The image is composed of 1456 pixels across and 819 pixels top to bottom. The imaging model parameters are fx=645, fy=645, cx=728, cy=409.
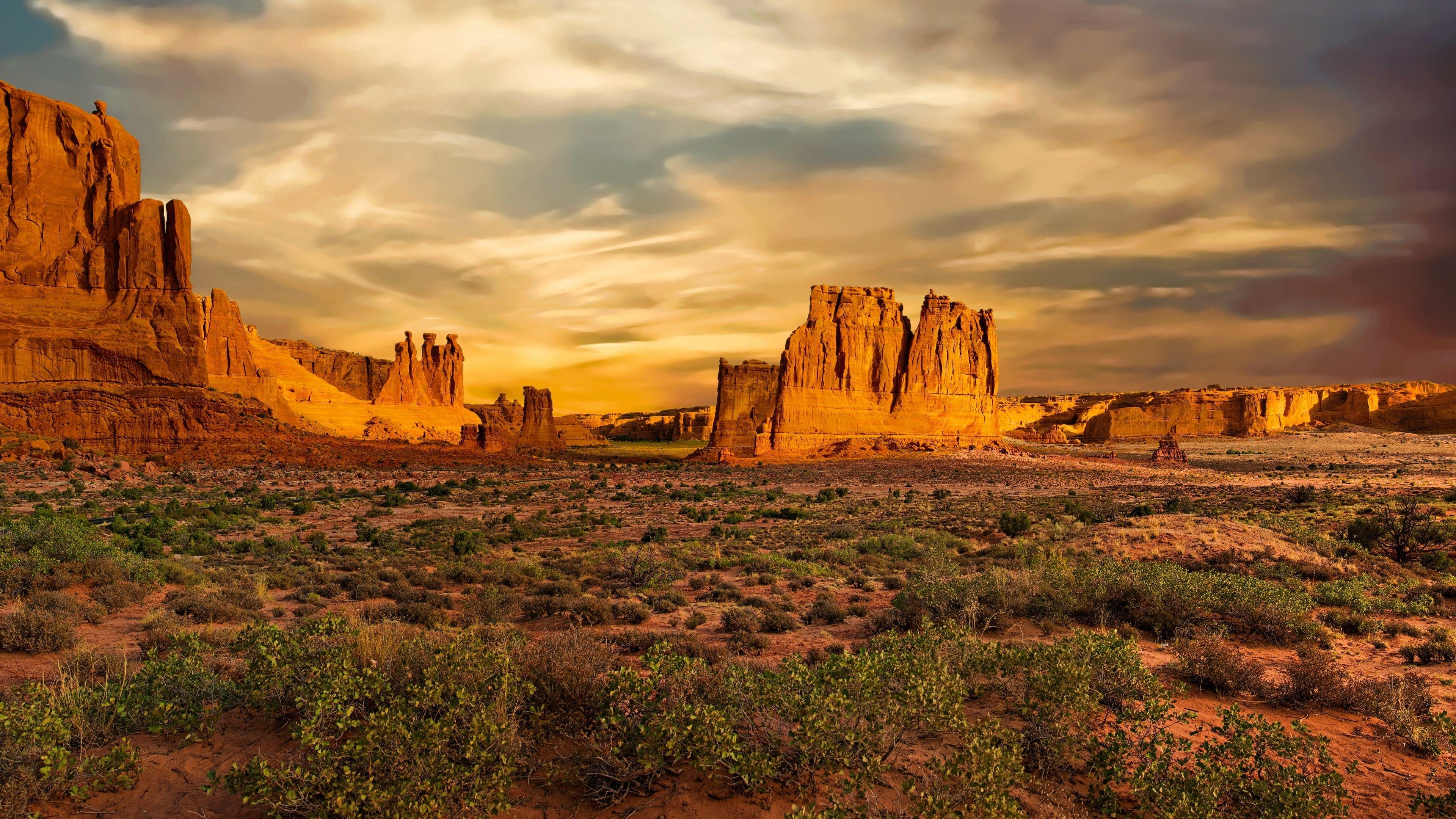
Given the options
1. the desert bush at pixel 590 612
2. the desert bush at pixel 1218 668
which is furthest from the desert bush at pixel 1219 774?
the desert bush at pixel 590 612

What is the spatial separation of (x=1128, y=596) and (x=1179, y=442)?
112 metres

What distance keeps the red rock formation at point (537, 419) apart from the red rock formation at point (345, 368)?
35.4 metres

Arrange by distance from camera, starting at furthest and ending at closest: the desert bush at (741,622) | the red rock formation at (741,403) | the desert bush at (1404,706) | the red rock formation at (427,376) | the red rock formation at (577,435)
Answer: the red rock formation at (577,435) < the red rock formation at (427,376) < the red rock formation at (741,403) < the desert bush at (741,622) < the desert bush at (1404,706)

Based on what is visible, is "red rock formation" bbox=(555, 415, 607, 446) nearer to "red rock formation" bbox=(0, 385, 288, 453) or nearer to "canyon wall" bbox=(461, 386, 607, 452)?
"canyon wall" bbox=(461, 386, 607, 452)

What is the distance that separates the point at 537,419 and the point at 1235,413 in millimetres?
113259

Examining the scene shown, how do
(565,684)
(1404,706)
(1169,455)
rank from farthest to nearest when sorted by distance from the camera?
(1169,455), (1404,706), (565,684)

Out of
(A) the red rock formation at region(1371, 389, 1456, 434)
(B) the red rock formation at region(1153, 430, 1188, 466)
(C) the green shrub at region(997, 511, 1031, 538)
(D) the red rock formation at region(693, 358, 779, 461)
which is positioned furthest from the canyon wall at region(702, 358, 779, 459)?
(A) the red rock formation at region(1371, 389, 1456, 434)

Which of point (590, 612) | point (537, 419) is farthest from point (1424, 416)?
point (590, 612)

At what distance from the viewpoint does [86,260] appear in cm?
4178

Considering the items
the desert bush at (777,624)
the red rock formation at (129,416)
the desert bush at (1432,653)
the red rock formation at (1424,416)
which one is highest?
the red rock formation at (1424,416)

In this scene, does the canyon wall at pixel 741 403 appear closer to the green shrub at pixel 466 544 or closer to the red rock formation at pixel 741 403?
the red rock formation at pixel 741 403

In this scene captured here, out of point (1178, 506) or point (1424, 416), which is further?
point (1424, 416)

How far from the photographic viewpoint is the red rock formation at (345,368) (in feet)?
361

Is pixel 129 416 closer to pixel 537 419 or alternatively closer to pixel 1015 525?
pixel 1015 525
